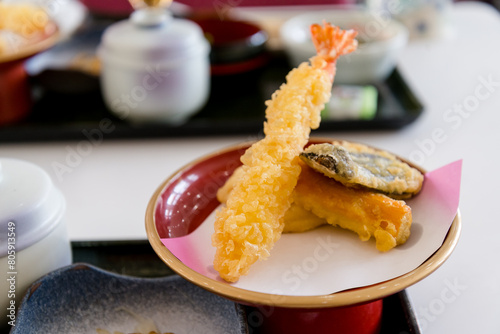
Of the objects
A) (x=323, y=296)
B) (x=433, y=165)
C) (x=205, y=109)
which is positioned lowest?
(x=205, y=109)

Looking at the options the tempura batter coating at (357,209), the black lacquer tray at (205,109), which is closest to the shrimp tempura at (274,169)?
the tempura batter coating at (357,209)

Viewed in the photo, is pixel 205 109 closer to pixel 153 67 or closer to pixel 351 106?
pixel 153 67

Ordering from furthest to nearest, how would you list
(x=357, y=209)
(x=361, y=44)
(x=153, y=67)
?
(x=361, y=44)
(x=153, y=67)
(x=357, y=209)

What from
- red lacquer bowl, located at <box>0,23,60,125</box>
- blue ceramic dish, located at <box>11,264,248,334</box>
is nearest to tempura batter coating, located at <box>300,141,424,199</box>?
blue ceramic dish, located at <box>11,264,248,334</box>

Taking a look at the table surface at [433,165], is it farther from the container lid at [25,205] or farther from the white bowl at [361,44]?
the container lid at [25,205]

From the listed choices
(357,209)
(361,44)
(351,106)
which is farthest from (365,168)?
(361,44)

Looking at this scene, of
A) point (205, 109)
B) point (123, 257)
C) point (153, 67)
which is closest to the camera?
point (123, 257)
